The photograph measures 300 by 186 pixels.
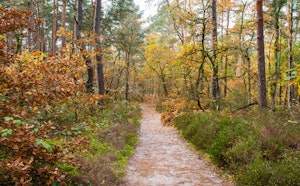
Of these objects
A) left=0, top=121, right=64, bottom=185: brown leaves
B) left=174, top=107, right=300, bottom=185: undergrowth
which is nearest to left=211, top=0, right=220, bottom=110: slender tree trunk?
left=174, top=107, right=300, bottom=185: undergrowth

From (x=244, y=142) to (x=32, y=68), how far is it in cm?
514

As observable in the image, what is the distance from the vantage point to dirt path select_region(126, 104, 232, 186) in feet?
18.3

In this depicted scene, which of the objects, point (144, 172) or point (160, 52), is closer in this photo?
point (144, 172)

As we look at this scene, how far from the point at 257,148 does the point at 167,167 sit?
7.88 feet

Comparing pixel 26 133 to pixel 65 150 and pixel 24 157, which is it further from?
pixel 65 150

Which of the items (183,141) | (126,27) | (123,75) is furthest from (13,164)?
(123,75)

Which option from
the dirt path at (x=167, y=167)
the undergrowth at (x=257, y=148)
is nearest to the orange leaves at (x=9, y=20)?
the dirt path at (x=167, y=167)

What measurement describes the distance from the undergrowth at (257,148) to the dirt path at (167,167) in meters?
0.49

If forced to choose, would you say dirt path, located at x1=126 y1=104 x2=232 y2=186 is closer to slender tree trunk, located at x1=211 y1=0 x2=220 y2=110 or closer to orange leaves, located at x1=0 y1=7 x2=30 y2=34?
slender tree trunk, located at x1=211 y1=0 x2=220 y2=110

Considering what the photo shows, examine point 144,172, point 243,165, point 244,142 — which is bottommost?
point 144,172

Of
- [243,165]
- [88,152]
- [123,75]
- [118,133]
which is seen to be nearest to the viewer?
[243,165]

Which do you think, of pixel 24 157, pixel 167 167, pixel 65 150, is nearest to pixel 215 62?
pixel 167 167

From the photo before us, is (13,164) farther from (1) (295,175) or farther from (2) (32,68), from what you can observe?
(1) (295,175)

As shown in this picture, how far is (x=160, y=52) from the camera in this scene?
79.6 ft
